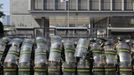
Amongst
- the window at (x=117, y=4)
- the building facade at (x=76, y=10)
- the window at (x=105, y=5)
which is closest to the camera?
the building facade at (x=76, y=10)

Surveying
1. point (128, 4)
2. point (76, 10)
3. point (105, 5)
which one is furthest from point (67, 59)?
point (128, 4)

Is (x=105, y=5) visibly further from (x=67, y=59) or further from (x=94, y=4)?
(x=67, y=59)

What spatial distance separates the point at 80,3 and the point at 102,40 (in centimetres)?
9589

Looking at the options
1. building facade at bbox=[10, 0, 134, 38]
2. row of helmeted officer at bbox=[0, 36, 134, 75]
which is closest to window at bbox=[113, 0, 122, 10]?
building facade at bbox=[10, 0, 134, 38]

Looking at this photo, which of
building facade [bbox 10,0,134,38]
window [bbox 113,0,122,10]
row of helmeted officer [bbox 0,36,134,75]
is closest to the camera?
row of helmeted officer [bbox 0,36,134,75]

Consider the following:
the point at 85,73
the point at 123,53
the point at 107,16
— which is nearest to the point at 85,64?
the point at 85,73

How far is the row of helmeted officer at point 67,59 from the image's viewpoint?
16.3m

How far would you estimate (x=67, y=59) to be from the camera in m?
16.5

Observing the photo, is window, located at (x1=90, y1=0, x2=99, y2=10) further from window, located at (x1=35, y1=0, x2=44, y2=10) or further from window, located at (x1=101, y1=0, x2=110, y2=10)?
window, located at (x1=35, y1=0, x2=44, y2=10)

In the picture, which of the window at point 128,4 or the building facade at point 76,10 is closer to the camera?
the building facade at point 76,10

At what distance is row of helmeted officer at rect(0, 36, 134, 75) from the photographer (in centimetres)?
1634

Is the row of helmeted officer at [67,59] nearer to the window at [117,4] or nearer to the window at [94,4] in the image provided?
the window at [94,4]

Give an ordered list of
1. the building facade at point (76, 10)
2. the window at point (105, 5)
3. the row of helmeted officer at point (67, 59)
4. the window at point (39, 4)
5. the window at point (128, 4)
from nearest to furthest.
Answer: the row of helmeted officer at point (67, 59) < the building facade at point (76, 10) < the window at point (39, 4) < the window at point (105, 5) < the window at point (128, 4)

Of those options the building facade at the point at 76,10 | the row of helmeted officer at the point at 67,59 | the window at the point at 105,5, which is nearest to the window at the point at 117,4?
the building facade at the point at 76,10
